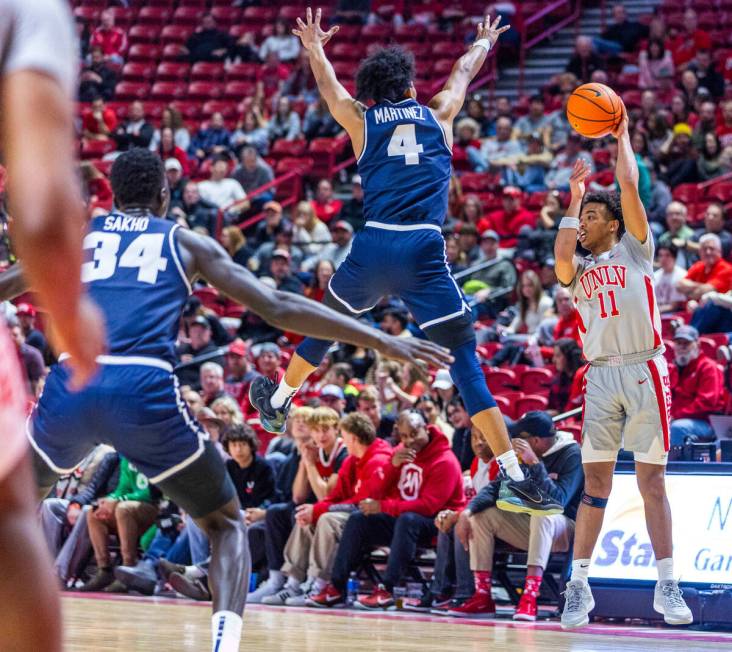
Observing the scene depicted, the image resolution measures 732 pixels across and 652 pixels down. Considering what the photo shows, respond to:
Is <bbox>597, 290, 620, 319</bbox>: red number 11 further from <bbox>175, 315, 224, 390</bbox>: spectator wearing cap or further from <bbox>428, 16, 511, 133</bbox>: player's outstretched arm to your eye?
<bbox>175, 315, 224, 390</bbox>: spectator wearing cap

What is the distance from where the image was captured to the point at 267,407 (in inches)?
284

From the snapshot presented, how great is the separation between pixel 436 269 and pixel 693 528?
292 centimetres

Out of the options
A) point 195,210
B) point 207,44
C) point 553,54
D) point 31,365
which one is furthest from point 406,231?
point 207,44

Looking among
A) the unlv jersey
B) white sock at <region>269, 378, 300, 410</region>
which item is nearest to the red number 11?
the unlv jersey

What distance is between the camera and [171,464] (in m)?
4.66

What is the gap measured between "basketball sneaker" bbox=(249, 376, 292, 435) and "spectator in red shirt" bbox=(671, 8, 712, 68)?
40.7 ft

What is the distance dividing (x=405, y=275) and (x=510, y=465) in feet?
4.08

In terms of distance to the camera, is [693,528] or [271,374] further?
[271,374]

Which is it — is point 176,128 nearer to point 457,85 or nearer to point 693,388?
point 693,388

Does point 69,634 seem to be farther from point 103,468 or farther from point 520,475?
point 103,468

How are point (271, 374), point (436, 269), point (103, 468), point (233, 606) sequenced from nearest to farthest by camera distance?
point (233, 606) < point (436, 269) < point (103, 468) < point (271, 374)

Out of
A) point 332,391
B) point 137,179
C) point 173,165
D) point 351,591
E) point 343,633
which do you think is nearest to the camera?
point 137,179

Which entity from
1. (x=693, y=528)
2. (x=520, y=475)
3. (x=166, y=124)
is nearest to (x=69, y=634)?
(x=520, y=475)

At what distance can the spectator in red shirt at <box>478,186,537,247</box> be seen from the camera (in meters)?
15.5
